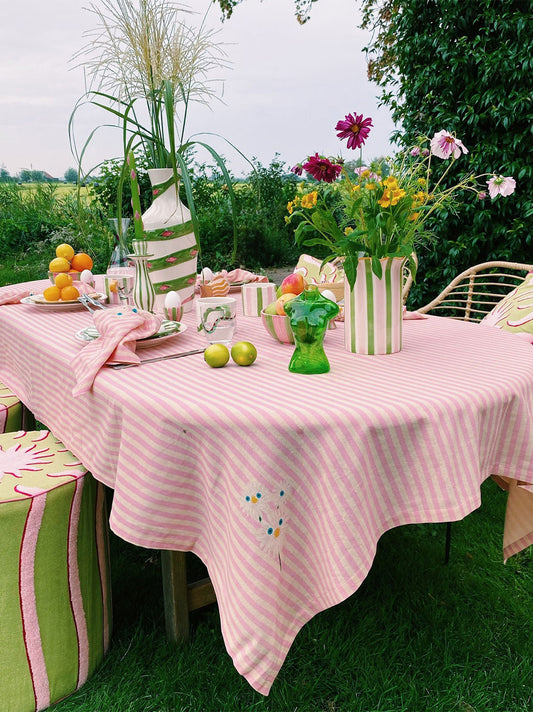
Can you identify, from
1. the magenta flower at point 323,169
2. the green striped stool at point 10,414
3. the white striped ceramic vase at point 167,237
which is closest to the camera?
the magenta flower at point 323,169

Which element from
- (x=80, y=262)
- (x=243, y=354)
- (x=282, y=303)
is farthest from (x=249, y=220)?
(x=243, y=354)

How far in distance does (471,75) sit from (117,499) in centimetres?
399

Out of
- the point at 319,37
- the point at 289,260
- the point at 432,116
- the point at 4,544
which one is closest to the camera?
the point at 4,544

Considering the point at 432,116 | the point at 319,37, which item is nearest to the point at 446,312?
the point at 432,116

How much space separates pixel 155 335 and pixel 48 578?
2.20 feet

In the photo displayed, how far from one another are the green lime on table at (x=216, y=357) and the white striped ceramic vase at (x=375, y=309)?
1.12 ft

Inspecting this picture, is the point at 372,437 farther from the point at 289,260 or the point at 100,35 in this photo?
the point at 289,260

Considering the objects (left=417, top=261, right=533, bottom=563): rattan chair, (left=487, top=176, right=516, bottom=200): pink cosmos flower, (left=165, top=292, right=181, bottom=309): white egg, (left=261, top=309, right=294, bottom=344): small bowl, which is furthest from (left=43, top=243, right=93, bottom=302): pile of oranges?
(left=487, top=176, right=516, bottom=200): pink cosmos flower

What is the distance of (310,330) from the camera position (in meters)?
1.37

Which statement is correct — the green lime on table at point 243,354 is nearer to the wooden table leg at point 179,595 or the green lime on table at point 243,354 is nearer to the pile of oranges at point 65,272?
the wooden table leg at point 179,595

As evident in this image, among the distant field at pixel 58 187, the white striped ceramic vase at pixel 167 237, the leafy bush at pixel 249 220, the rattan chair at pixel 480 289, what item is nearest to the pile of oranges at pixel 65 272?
the white striped ceramic vase at pixel 167 237

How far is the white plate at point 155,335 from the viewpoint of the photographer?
5.44ft

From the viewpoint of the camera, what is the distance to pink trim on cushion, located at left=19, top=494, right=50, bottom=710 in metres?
1.41

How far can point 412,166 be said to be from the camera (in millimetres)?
1415
